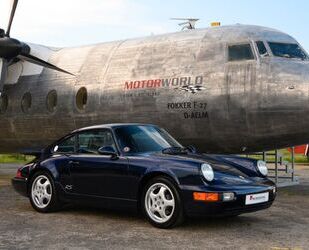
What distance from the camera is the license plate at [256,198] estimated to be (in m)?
6.33

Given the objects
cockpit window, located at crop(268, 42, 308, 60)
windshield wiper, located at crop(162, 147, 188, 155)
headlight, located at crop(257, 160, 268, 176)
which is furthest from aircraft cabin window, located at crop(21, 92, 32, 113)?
headlight, located at crop(257, 160, 268, 176)

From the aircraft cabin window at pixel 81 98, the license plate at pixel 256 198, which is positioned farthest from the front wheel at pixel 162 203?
the aircraft cabin window at pixel 81 98

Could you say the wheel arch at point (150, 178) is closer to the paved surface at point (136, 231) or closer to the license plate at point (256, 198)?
the paved surface at point (136, 231)

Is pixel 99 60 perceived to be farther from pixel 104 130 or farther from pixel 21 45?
pixel 104 130

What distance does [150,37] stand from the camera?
12.6 m

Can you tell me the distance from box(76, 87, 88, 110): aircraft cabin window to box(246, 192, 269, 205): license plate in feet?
22.7

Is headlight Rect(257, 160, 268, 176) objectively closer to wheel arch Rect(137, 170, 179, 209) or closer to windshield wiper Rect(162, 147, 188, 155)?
windshield wiper Rect(162, 147, 188, 155)

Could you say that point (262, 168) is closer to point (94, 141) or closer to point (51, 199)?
point (94, 141)

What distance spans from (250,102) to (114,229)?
475cm

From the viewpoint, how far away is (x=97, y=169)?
23.8 ft

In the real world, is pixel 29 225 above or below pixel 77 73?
below

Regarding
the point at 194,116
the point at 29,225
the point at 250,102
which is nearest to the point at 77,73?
the point at 194,116

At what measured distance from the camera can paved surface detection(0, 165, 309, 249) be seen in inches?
222

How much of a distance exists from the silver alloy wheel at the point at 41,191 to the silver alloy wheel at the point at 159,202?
82.2 inches
